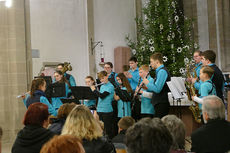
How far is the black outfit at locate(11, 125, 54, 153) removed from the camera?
10.9 ft

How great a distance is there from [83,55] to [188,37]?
13.0 feet

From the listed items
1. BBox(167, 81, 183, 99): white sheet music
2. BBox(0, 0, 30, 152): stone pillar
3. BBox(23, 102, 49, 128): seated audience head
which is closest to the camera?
BBox(23, 102, 49, 128): seated audience head

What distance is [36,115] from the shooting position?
352cm

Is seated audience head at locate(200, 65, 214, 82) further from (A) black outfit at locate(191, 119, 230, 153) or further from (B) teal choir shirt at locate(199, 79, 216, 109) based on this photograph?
(A) black outfit at locate(191, 119, 230, 153)

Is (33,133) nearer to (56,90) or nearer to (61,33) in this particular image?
(56,90)

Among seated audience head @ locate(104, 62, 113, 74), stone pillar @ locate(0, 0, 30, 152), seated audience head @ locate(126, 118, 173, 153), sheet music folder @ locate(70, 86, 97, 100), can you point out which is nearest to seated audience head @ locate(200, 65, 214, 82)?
sheet music folder @ locate(70, 86, 97, 100)

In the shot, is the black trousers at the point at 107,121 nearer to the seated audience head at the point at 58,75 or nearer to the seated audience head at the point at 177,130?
the seated audience head at the point at 58,75

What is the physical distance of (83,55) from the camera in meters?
11.6

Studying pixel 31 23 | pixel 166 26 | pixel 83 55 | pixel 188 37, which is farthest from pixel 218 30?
pixel 31 23

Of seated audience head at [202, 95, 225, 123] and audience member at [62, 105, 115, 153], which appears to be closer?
audience member at [62, 105, 115, 153]

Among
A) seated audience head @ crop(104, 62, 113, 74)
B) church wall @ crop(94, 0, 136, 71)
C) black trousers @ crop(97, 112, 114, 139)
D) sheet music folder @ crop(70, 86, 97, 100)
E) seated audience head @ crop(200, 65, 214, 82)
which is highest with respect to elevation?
church wall @ crop(94, 0, 136, 71)

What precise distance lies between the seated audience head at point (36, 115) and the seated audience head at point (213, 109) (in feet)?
5.60

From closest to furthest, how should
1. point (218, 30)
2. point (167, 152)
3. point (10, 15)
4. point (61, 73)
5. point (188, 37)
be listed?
point (167, 152) → point (61, 73) → point (10, 15) → point (188, 37) → point (218, 30)

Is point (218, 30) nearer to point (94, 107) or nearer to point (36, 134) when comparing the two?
point (94, 107)
